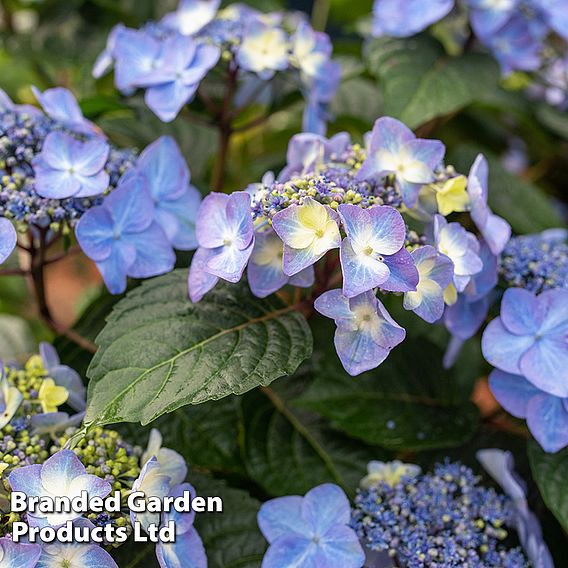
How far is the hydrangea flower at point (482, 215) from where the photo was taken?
0.81m

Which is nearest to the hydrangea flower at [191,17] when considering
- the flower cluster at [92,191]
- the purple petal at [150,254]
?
the flower cluster at [92,191]

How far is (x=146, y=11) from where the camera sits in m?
1.51

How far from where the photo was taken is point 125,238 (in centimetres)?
86

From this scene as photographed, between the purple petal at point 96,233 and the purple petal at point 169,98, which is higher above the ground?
the purple petal at point 169,98

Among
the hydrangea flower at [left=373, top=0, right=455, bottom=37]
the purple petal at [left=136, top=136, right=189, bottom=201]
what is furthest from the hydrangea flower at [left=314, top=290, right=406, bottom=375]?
the hydrangea flower at [left=373, top=0, right=455, bottom=37]

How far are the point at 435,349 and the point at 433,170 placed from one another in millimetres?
323

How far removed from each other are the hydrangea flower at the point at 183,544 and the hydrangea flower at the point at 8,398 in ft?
0.55

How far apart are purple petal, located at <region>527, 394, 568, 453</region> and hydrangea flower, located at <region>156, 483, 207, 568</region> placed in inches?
14.1

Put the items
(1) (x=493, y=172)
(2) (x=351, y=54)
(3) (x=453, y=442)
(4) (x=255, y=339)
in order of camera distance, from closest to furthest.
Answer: (4) (x=255, y=339) → (3) (x=453, y=442) → (1) (x=493, y=172) → (2) (x=351, y=54)

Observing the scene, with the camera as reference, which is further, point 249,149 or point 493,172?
point 249,149

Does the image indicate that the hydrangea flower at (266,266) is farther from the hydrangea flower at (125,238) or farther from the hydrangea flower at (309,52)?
the hydrangea flower at (309,52)

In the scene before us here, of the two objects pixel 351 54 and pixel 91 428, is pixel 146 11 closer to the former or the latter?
pixel 351 54

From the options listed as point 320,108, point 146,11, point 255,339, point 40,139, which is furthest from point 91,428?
point 146,11

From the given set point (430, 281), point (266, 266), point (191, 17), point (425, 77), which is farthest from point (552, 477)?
point (191, 17)
